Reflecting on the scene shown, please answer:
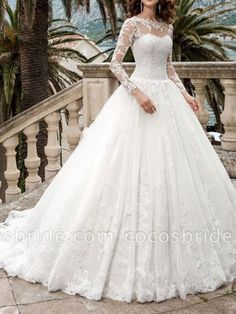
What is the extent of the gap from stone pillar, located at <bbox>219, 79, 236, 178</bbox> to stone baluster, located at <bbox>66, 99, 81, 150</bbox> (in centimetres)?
132

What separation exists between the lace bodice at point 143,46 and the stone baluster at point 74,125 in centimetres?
152

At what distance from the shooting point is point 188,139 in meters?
3.09

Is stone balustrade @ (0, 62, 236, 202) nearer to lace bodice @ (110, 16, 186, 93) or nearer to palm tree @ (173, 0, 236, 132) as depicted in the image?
lace bodice @ (110, 16, 186, 93)

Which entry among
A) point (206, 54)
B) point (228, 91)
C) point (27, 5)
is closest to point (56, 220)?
point (228, 91)

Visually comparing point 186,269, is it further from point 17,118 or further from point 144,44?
point 17,118

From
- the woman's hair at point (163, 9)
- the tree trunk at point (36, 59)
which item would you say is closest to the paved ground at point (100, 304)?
the woman's hair at point (163, 9)

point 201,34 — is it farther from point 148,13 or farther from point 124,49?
point 124,49

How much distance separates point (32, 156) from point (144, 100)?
196 cm

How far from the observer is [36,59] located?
917 cm

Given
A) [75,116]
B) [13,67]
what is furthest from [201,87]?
[13,67]

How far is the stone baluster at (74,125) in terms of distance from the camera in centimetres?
459

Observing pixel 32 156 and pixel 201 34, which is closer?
pixel 32 156

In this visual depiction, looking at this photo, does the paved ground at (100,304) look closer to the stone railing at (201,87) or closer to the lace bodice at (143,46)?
the lace bodice at (143,46)

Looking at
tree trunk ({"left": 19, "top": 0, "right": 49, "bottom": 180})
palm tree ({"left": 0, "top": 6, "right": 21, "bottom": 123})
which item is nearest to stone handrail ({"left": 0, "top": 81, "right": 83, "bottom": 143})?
tree trunk ({"left": 19, "top": 0, "right": 49, "bottom": 180})
